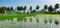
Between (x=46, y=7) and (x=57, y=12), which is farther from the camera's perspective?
(x=46, y=7)

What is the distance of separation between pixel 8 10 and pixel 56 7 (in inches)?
600

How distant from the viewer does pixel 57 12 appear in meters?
42.4

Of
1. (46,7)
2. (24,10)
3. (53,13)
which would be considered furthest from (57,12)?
(24,10)

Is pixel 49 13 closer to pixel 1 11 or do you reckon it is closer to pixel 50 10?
pixel 50 10

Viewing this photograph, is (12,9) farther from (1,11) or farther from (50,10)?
(50,10)

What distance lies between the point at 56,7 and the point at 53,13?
1992mm

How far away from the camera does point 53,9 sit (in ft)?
143

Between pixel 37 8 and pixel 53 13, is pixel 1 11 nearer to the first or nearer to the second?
pixel 37 8

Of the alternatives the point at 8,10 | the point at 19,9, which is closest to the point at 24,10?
the point at 19,9

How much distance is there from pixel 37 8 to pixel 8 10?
30.7 ft

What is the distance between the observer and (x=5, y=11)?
4675cm

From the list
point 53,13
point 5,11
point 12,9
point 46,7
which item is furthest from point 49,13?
point 5,11

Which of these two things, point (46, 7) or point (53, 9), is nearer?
point (53, 9)

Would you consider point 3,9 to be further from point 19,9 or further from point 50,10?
point 50,10
